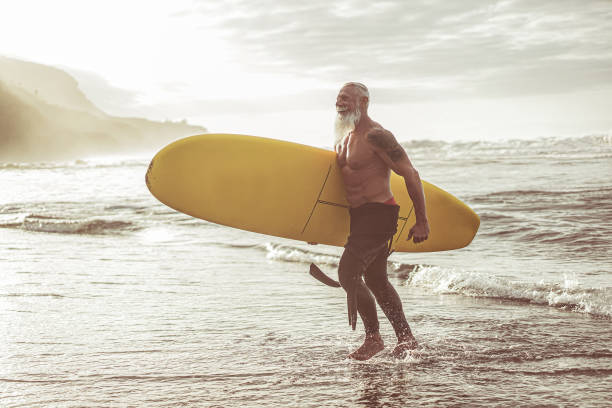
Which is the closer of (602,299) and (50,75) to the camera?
(602,299)

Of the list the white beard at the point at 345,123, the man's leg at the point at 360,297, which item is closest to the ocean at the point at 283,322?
the man's leg at the point at 360,297

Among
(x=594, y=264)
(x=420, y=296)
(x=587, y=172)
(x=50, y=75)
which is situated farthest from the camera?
(x=50, y=75)

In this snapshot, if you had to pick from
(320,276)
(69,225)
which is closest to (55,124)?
(69,225)

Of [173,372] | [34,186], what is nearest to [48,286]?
[173,372]

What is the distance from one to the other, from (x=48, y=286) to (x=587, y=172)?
16.0m

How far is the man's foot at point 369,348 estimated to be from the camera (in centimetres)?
387

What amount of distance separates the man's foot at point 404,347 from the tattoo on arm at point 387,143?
115 centimetres

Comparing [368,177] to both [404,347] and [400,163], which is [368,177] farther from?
[404,347]

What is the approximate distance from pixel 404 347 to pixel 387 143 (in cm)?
128

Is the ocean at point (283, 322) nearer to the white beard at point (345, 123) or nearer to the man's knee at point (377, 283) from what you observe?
the man's knee at point (377, 283)

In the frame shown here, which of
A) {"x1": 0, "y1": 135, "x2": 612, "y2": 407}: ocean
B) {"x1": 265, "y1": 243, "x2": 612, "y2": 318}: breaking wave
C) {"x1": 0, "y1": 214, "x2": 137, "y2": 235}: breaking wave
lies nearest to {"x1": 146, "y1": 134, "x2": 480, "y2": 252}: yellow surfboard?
{"x1": 0, "y1": 135, "x2": 612, "y2": 407}: ocean

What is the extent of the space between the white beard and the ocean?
1369mm

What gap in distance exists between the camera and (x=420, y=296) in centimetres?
590

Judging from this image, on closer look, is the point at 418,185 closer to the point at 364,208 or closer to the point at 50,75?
the point at 364,208
